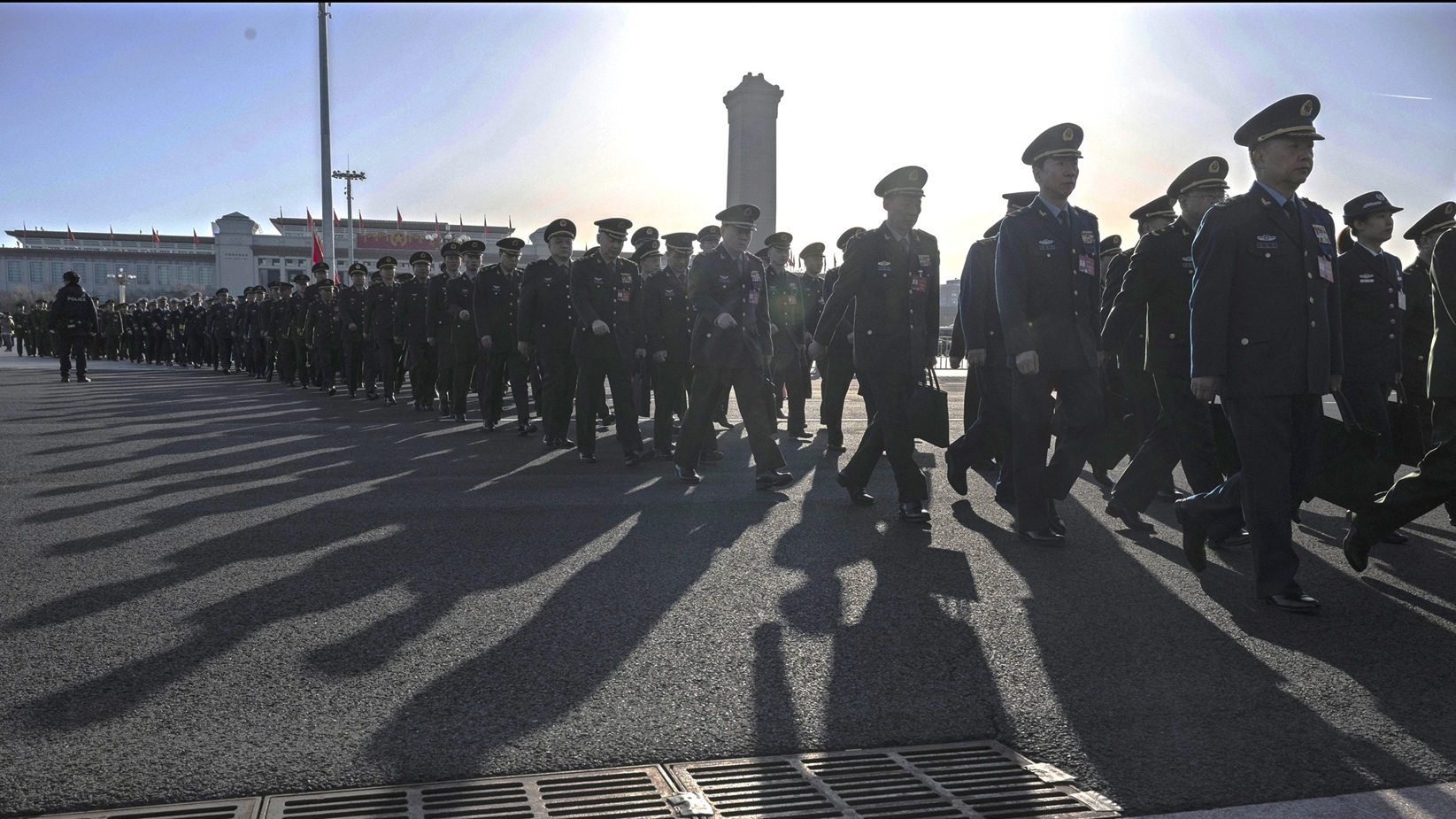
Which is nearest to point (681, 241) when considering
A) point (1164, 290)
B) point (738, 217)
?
point (738, 217)

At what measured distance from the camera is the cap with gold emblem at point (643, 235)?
12.0 metres

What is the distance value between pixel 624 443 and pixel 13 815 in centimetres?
683

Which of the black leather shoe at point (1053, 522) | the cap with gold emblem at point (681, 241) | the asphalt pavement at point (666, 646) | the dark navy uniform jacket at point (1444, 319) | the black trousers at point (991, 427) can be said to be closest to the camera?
the asphalt pavement at point (666, 646)

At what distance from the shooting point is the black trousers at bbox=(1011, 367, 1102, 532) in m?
5.75

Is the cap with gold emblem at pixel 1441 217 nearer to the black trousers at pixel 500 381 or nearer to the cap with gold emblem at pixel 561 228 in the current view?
the cap with gold emblem at pixel 561 228

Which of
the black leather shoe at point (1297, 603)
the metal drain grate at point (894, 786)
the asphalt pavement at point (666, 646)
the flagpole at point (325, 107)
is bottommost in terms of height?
the metal drain grate at point (894, 786)

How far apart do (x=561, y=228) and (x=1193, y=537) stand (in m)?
7.03

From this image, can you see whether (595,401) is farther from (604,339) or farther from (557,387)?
(557,387)

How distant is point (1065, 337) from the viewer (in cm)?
570

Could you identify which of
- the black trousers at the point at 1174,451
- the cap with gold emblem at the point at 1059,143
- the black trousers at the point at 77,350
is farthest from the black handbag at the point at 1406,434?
the black trousers at the point at 77,350

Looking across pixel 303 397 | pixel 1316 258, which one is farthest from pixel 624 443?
pixel 303 397

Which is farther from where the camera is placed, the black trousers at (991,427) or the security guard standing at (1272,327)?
the black trousers at (991,427)

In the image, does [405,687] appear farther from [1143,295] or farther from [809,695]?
[1143,295]

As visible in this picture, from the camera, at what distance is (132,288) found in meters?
113
